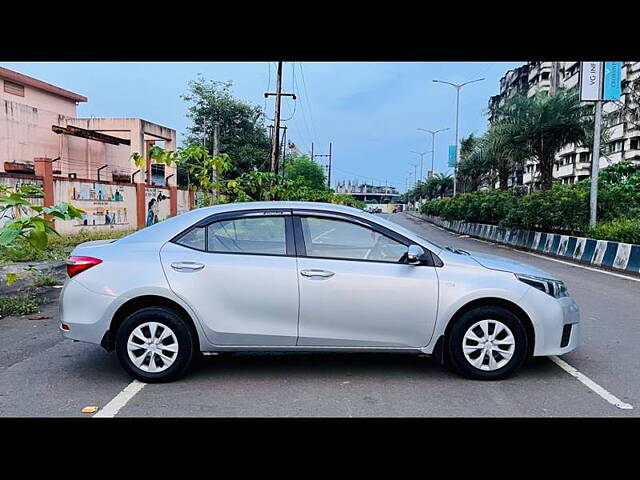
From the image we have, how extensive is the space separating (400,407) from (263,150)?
39.5 m

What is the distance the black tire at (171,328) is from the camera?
4676mm

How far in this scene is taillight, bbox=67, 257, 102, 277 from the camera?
476 centimetres

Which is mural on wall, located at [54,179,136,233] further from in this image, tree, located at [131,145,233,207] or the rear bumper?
the rear bumper

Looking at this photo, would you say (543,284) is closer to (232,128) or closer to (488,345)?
(488,345)

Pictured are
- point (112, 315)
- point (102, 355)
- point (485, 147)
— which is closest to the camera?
point (112, 315)

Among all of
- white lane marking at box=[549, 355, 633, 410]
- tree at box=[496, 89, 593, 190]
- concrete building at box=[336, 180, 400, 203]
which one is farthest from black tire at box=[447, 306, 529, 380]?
concrete building at box=[336, 180, 400, 203]

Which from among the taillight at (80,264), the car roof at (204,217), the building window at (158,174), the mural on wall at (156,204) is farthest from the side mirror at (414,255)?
the building window at (158,174)

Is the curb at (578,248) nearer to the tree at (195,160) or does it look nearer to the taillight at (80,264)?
the tree at (195,160)

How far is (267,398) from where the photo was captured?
4.39 meters

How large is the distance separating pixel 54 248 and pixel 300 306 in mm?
13406

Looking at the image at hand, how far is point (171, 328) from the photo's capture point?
4676mm
